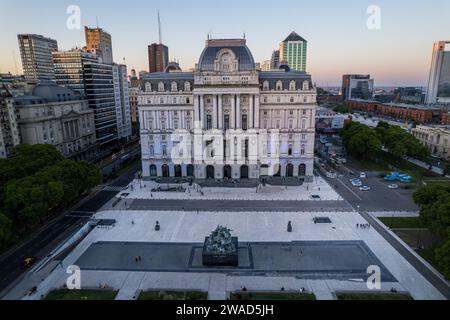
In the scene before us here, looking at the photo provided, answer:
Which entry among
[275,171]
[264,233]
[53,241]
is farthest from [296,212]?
[53,241]

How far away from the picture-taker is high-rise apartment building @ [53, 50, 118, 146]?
121 meters

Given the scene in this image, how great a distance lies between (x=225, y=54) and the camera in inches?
3438

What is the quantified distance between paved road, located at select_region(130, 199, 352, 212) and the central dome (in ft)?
124

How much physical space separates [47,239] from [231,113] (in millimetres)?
54643

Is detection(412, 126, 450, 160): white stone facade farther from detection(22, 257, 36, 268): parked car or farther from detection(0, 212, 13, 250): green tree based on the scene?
detection(0, 212, 13, 250): green tree

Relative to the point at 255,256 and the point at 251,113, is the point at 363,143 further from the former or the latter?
the point at 255,256

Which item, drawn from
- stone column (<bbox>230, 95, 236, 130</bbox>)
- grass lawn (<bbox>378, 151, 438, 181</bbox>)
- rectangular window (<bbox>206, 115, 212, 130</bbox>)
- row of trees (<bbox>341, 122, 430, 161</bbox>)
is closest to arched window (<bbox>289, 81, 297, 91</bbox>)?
stone column (<bbox>230, 95, 236, 130</bbox>)

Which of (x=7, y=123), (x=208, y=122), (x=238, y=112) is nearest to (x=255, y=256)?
(x=238, y=112)

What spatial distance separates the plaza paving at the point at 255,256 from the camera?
4278 centimetres

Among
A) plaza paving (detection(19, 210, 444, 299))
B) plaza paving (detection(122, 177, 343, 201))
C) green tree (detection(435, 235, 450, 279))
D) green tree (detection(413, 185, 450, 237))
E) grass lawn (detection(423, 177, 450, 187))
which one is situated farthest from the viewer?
grass lawn (detection(423, 177, 450, 187))

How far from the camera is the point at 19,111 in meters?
94.3

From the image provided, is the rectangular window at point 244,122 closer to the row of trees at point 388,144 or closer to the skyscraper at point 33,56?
the row of trees at point 388,144

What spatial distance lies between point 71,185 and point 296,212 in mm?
48772
